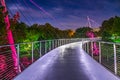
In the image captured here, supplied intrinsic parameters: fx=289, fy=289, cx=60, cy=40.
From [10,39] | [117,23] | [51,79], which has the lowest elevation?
[51,79]

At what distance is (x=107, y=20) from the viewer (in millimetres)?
95375

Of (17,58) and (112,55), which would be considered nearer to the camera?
(17,58)

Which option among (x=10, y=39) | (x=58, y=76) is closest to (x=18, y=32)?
(x=10, y=39)

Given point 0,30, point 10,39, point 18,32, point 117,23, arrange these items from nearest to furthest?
1. point 10,39
2. point 0,30
3. point 18,32
4. point 117,23

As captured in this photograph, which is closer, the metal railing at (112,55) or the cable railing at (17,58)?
the metal railing at (112,55)

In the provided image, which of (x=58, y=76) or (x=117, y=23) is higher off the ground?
(x=117, y=23)

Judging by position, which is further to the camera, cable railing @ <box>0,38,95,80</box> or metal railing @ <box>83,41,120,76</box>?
cable railing @ <box>0,38,95,80</box>

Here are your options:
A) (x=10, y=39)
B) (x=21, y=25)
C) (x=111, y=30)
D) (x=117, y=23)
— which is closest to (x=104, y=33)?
(x=111, y=30)

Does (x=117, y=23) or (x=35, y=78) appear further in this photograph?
(x=117, y=23)

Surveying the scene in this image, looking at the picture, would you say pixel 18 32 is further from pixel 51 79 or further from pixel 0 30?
pixel 51 79

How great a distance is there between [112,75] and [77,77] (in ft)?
3.21

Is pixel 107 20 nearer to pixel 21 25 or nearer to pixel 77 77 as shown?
pixel 21 25

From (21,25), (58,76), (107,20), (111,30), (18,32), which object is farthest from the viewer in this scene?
(107,20)

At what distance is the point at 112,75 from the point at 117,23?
74909 mm
